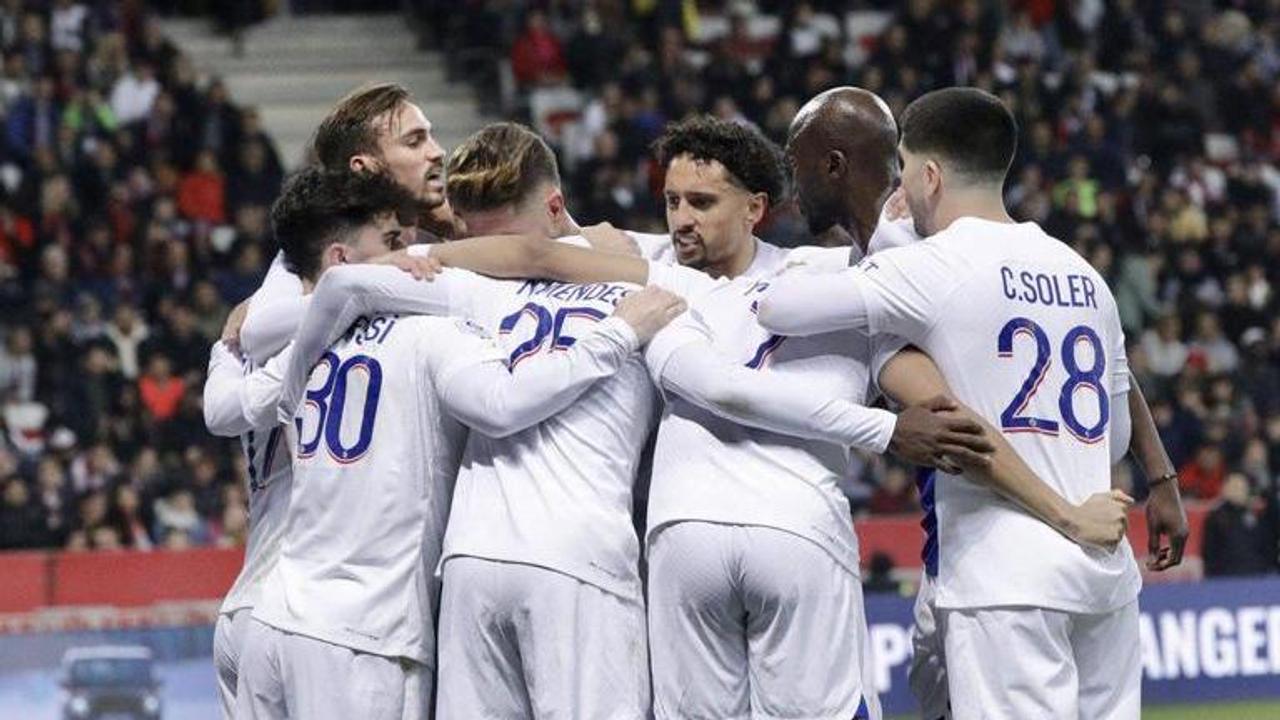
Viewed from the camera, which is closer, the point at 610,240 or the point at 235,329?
the point at 610,240

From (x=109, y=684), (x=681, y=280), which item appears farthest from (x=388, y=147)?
(x=109, y=684)

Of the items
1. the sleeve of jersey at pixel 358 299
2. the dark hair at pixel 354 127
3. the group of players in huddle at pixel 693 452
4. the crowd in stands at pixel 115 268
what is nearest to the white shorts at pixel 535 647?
the group of players in huddle at pixel 693 452

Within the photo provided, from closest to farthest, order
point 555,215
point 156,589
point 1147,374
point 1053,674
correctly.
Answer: point 1053,674, point 555,215, point 156,589, point 1147,374

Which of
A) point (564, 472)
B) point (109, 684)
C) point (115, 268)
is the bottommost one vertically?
point (109, 684)

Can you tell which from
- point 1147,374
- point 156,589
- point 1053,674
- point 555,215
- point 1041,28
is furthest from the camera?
point 1041,28

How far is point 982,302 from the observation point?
584 cm

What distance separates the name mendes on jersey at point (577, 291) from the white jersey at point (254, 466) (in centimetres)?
81

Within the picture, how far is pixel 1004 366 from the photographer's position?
230 inches

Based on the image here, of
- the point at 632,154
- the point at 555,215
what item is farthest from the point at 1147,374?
the point at 555,215

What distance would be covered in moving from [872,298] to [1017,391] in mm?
421

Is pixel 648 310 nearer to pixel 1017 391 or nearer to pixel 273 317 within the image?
pixel 1017 391

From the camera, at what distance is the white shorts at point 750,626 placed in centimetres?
595

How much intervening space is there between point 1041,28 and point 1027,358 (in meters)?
16.8

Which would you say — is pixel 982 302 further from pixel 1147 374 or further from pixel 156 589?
pixel 1147 374
